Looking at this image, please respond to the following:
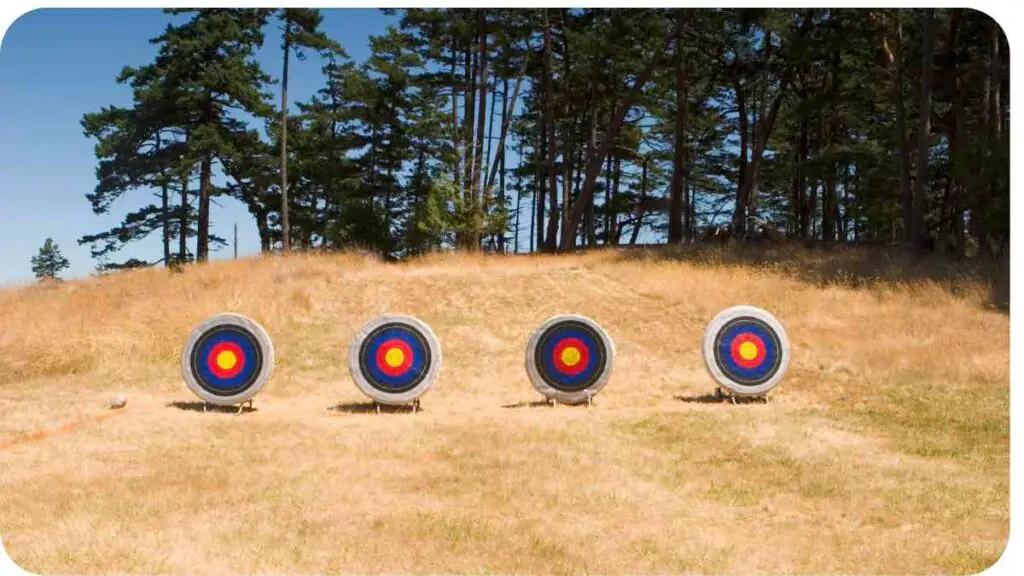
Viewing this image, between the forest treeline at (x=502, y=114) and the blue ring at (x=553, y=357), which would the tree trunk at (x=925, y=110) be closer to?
the forest treeline at (x=502, y=114)

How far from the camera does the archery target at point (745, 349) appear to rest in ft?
39.5

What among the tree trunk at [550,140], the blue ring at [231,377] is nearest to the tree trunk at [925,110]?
the tree trunk at [550,140]

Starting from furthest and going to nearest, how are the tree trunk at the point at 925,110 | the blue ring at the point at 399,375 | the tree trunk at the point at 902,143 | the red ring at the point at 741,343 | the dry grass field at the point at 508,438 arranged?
the tree trunk at the point at 902,143, the tree trunk at the point at 925,110, the red ring at the point at 741,343, the blue ring at the point at 399,375, the dry grass field at the point at 508,438

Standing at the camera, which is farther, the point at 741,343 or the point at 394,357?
the point at 741,343

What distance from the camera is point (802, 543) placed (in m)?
5.95

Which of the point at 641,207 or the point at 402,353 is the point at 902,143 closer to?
the point at 641,207

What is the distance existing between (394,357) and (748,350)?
572 cm

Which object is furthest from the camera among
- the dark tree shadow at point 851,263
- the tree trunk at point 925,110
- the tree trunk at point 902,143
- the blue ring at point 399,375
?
the tree trunk at point 902,143

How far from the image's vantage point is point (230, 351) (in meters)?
11.1

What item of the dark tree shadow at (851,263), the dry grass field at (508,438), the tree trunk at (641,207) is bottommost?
the dry grass field at (508,438)

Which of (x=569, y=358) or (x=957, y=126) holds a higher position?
(x=957, y=126)

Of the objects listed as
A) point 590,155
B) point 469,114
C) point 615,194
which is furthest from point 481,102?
point 615,194

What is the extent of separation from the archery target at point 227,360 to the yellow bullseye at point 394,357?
1.68 meters

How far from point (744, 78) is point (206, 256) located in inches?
807
